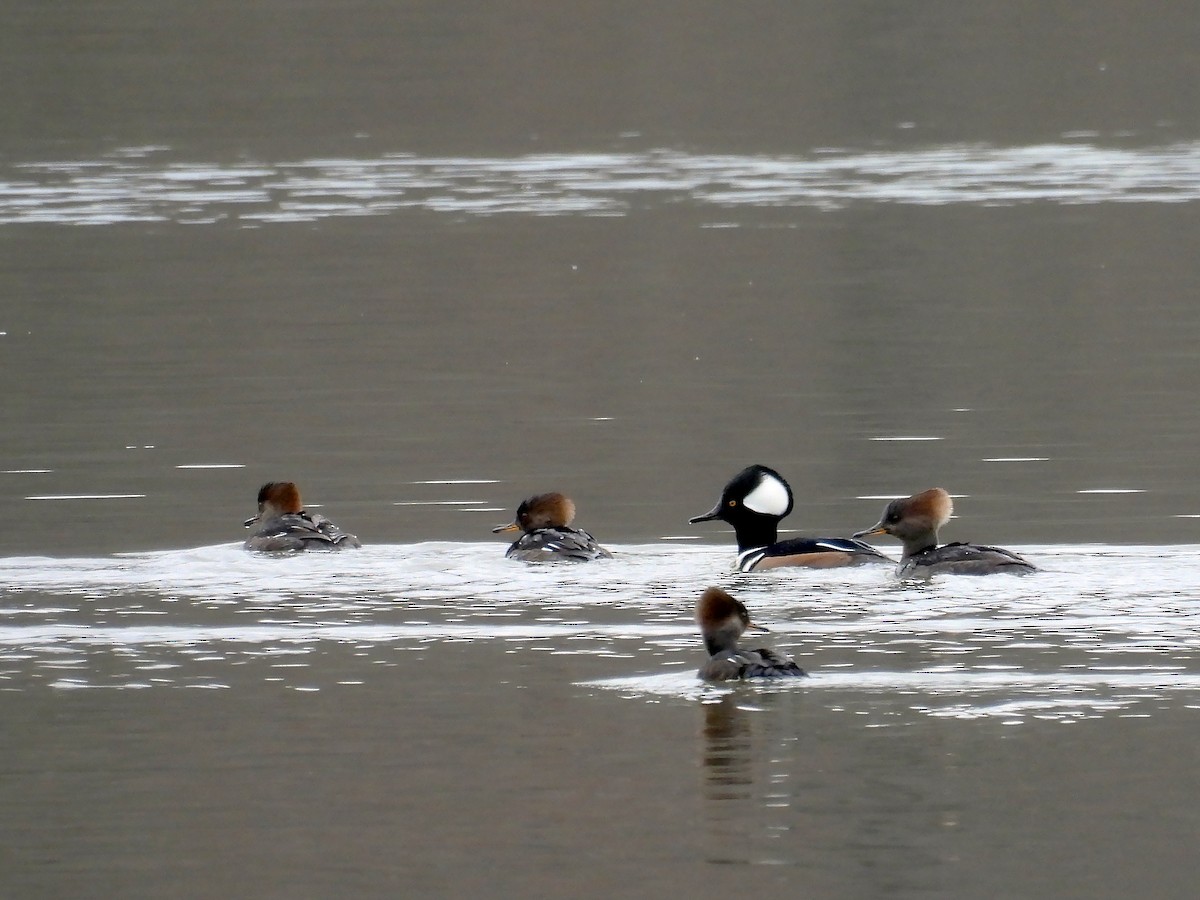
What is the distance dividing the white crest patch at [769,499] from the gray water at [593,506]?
1.21 ft

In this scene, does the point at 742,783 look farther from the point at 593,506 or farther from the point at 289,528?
the point at 593,506

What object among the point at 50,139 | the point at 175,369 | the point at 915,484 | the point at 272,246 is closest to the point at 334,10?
the point at 50,139

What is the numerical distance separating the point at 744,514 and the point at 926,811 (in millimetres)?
5702

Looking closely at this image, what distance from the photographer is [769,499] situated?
14352 mm

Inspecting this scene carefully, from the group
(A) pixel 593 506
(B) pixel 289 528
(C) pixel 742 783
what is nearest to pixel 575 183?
(A) pixel 593 506

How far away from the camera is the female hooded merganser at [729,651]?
10.6m

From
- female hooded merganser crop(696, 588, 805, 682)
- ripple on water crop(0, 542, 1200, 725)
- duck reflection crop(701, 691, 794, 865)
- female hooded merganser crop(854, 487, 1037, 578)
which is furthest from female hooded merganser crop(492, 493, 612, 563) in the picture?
duck reflection crop(701, 691, 794, 865)

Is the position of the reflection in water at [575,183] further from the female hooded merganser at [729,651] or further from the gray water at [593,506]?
Result: the female hooded merganser at [729,651]

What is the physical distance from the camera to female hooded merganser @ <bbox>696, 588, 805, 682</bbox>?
10.6 m

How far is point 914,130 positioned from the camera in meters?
47.6

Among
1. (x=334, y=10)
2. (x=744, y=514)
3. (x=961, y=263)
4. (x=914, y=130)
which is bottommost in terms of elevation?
(x=744, y=514)

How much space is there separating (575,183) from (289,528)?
25683 mm

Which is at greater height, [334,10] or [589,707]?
[334,10]

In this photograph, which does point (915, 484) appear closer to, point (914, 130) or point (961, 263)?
point (961, 263)
